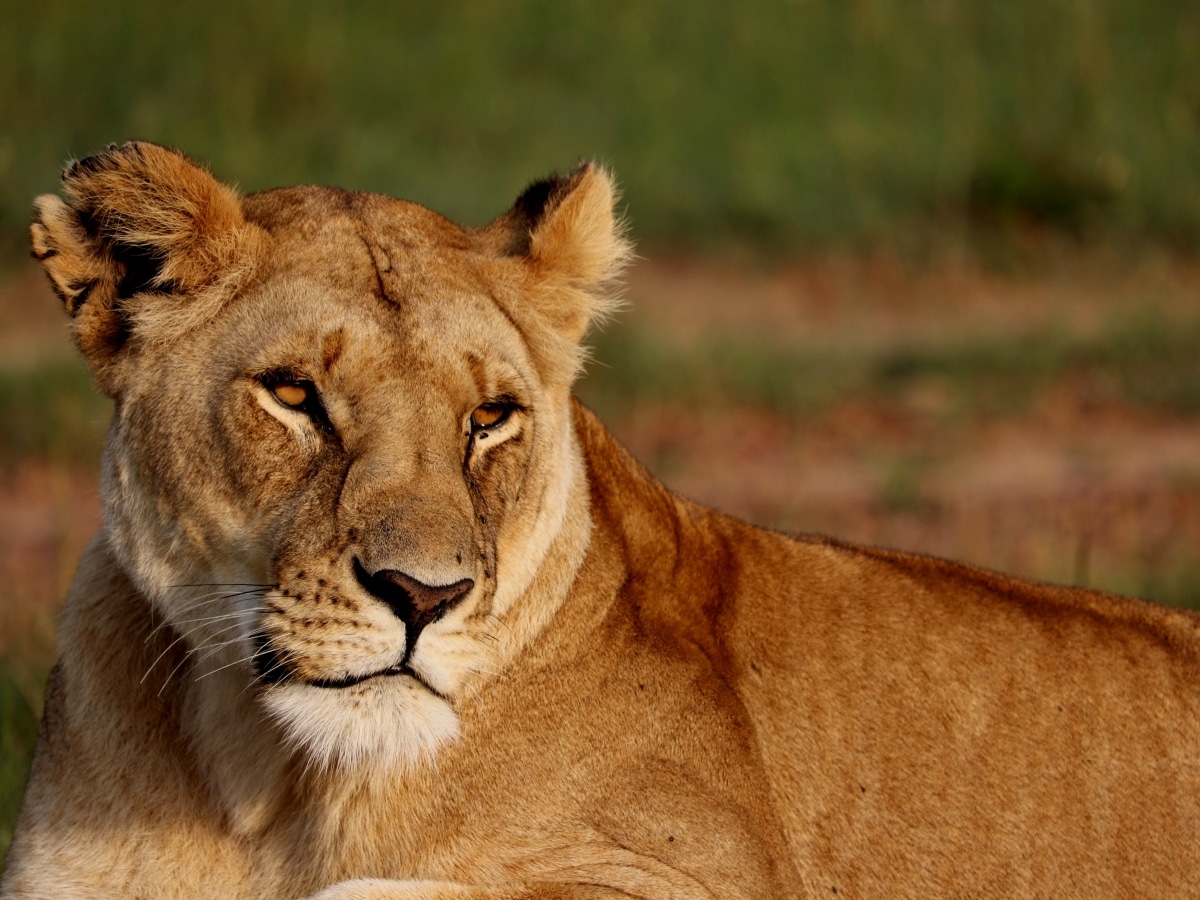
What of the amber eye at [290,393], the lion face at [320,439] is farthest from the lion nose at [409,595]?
the amber eye at [290,393]

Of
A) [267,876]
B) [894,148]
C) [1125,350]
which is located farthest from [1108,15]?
[267,876]

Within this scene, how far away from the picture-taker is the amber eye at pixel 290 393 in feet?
8.91

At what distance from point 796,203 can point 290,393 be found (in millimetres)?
9042

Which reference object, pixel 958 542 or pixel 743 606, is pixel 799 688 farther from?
pixel 958 542

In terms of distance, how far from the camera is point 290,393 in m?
2.72

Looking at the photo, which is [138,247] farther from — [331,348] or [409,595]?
[409,595]

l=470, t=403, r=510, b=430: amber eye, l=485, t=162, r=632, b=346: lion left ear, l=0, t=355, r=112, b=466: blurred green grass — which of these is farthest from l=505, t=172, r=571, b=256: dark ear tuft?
l=0, t=355, r=112, b=466: blurred green grass

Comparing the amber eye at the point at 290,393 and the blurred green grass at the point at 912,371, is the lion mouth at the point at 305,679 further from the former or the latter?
the blurred green grass at the point at 912,371

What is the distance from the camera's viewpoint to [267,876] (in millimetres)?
2869

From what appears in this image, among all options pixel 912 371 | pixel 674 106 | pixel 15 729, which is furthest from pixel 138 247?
pixel 674 106

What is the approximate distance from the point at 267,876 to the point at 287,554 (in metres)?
0.64

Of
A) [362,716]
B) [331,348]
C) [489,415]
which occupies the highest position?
[331,348]

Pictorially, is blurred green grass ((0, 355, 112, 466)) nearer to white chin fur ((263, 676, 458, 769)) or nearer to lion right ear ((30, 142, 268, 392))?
lion right ear ((30, 142, 268, 392))

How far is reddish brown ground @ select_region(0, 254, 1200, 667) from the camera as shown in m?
6.94
